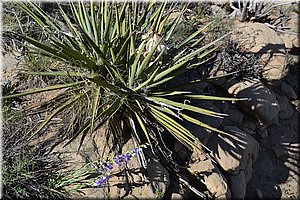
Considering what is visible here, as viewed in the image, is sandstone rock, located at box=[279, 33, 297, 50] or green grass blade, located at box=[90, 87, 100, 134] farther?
sandstone rock, located at box=[279, 33, 297, 50]

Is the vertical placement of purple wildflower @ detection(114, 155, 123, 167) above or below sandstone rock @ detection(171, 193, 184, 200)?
above

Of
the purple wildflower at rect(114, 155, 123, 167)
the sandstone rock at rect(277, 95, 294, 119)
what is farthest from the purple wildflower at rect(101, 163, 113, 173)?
the sandstone rock at rect(277, 95, 294, 119)

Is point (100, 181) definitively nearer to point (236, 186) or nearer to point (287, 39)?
point (236, 186)

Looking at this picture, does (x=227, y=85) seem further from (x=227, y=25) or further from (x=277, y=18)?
(x=277, y=18)

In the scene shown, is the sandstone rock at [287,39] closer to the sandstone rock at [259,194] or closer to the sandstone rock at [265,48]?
the sandstone rock at [265,48]

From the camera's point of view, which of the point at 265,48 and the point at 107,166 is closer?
the point at 107,166

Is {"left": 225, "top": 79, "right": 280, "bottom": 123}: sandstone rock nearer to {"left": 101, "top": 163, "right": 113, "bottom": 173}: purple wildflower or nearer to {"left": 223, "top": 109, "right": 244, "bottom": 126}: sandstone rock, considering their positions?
{"left": 223, "top": 109, "right": 244, "bottom": 126}: sandstone rock

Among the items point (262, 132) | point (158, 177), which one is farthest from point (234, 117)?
point (158, 177)
